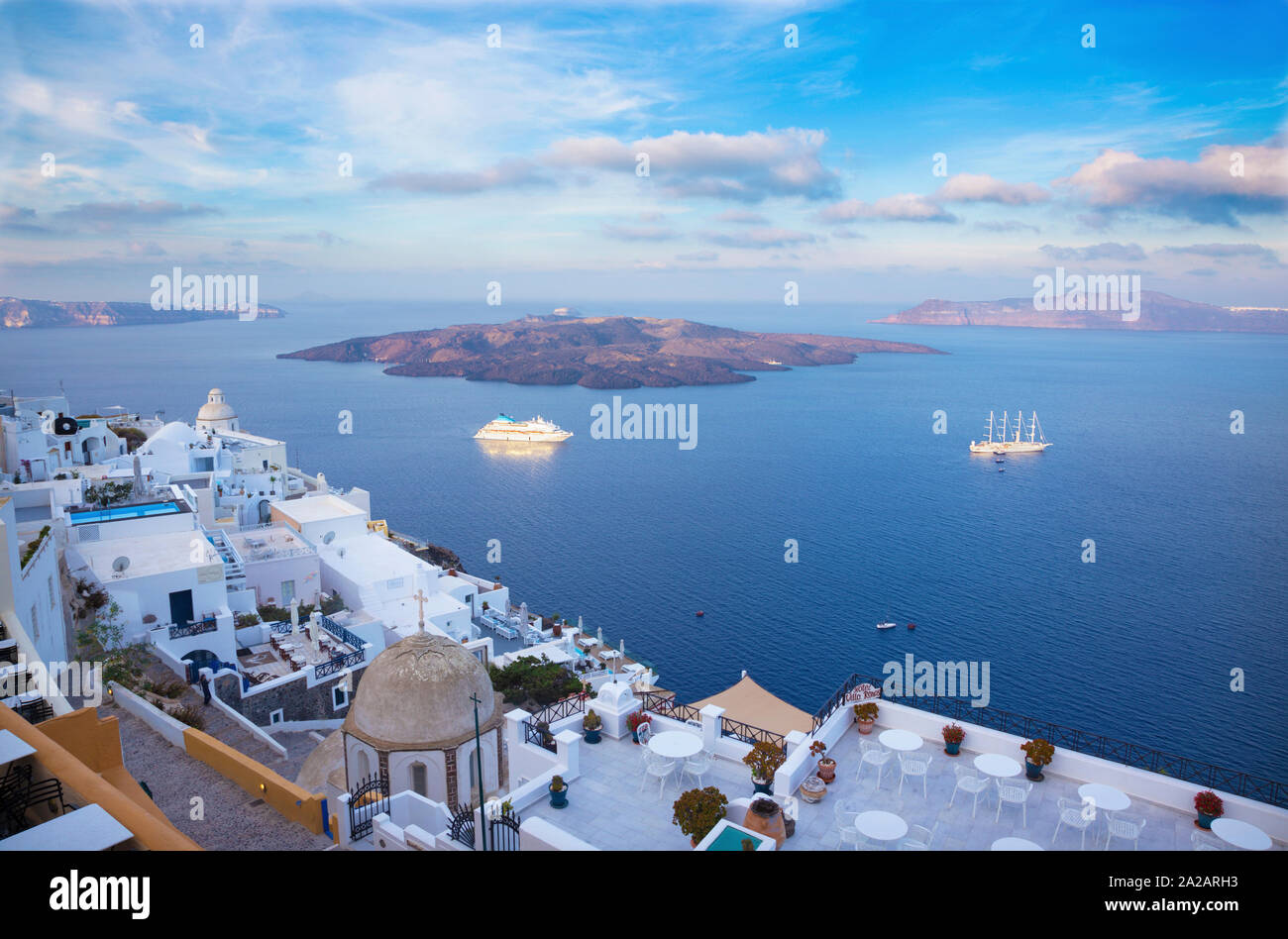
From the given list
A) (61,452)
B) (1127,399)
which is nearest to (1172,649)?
(61,452)

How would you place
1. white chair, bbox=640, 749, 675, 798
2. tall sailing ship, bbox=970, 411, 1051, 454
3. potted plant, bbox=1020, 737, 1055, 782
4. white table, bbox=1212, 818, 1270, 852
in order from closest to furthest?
white table, bbox=1212, 818, 1270, 852 < potted plant, bbox=1020, 737, 1055, 782 < white chair, bbox=640, 749, 675, 798 < tall sailing ship, bbox=970, 411, 1051, 454

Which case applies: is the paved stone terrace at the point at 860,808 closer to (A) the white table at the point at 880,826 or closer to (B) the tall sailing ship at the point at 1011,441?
(A) the white table at the point at 880,826

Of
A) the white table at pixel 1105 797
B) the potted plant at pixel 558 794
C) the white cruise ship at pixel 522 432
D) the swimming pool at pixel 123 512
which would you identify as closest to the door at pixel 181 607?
the swimming pool at pixel 123 512

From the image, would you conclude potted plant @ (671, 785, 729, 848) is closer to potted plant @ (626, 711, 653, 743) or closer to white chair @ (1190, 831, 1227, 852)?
potted plant @ (626, 711, 653, 743)

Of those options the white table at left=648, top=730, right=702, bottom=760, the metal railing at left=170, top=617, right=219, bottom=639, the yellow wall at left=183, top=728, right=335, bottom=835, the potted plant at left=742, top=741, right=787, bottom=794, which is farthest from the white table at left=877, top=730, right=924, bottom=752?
the metal railing at left=170, top=617, right=219, bottom=639

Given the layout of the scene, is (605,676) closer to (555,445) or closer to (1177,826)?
(1177,826)

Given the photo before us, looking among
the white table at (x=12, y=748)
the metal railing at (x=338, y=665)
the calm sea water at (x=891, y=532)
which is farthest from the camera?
the calm sea water at (x=891, y=532)
